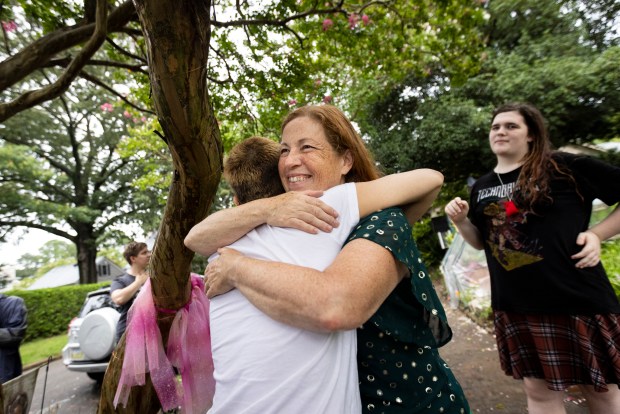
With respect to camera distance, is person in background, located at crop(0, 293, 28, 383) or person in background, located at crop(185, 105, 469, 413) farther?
person in background, located at crop(0, 293, 28, 383)

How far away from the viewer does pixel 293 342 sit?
1.01 meters

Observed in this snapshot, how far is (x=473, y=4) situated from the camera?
410 centimetres

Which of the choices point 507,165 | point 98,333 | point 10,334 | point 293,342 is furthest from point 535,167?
point 98,333

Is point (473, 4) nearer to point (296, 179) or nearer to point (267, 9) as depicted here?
point (267, 9)

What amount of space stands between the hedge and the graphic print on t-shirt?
49.0 feet

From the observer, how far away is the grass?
29.4 ft

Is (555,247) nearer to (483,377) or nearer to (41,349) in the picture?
(483,377)

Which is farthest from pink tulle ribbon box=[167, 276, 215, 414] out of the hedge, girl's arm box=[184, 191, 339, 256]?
the hedge

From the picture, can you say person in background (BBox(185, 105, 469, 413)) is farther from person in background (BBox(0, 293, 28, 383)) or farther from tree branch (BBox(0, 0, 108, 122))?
person in background (BBox(0, 293, 28, 383))

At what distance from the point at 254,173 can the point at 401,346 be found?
0.98m

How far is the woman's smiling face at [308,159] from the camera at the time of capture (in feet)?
4.68

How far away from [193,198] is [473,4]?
14.3 feet

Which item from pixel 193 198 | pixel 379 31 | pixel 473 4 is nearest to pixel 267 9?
pixel 379 31

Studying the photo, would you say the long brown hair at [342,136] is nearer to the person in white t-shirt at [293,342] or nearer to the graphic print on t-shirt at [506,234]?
the person in white t-shirt at [293,342]
